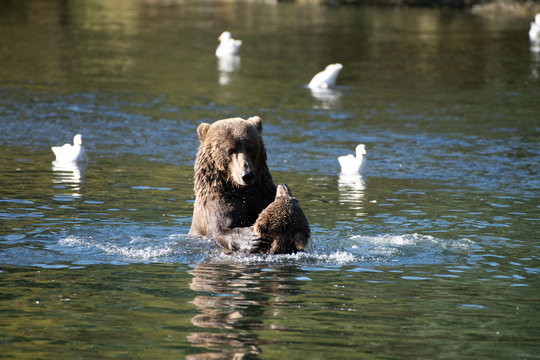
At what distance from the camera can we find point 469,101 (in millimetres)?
21031

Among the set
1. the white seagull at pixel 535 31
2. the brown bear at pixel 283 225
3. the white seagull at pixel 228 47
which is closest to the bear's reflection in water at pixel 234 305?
the brown bear at pixel 283 225

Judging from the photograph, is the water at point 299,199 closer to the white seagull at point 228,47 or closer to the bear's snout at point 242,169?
the white seagull at point 228,47

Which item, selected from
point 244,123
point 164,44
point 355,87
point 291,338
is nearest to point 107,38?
point 164,44

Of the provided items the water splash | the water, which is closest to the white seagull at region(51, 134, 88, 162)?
the water

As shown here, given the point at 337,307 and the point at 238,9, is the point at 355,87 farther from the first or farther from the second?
the point at 238,9

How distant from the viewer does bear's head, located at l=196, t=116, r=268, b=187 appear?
8148mm

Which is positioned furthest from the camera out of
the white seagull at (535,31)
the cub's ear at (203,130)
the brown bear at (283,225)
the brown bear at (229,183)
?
the white seagull at (535,31)

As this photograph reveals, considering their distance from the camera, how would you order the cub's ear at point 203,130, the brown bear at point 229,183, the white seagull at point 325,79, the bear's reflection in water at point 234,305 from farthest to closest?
the white seagull at point 325,79
the cub's ear at point 203,130
the brown bear at point 229,183
the bear's reflection in water at point 234,305

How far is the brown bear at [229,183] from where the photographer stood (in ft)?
27.1

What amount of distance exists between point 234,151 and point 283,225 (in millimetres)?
880

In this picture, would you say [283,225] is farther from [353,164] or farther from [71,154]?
[71,154]

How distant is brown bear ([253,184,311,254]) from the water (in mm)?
156

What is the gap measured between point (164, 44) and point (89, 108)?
43.3ft

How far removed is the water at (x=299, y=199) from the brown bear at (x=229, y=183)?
0.24m
